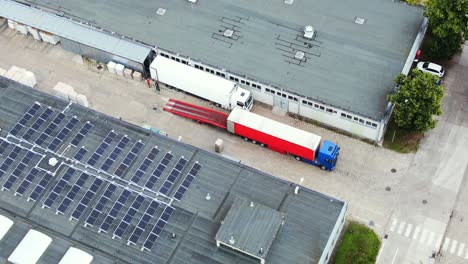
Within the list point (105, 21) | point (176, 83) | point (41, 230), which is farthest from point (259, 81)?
point (41, 230)

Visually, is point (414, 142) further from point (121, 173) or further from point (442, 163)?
point (121, 173)

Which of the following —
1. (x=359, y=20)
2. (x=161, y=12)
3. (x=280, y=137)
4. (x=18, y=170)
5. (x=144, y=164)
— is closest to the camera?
(x=18, y=170)

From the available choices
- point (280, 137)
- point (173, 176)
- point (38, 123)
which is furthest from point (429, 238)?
point (38, 123)

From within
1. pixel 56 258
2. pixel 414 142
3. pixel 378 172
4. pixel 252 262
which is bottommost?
pixel 56 258

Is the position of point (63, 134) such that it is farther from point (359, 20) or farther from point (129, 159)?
point (359, 20)

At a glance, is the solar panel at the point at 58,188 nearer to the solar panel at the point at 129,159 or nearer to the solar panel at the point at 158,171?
the solar panel at the point at 129,159

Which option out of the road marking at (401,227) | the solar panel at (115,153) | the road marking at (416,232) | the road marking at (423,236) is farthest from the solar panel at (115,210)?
the road marking at (423,236)
